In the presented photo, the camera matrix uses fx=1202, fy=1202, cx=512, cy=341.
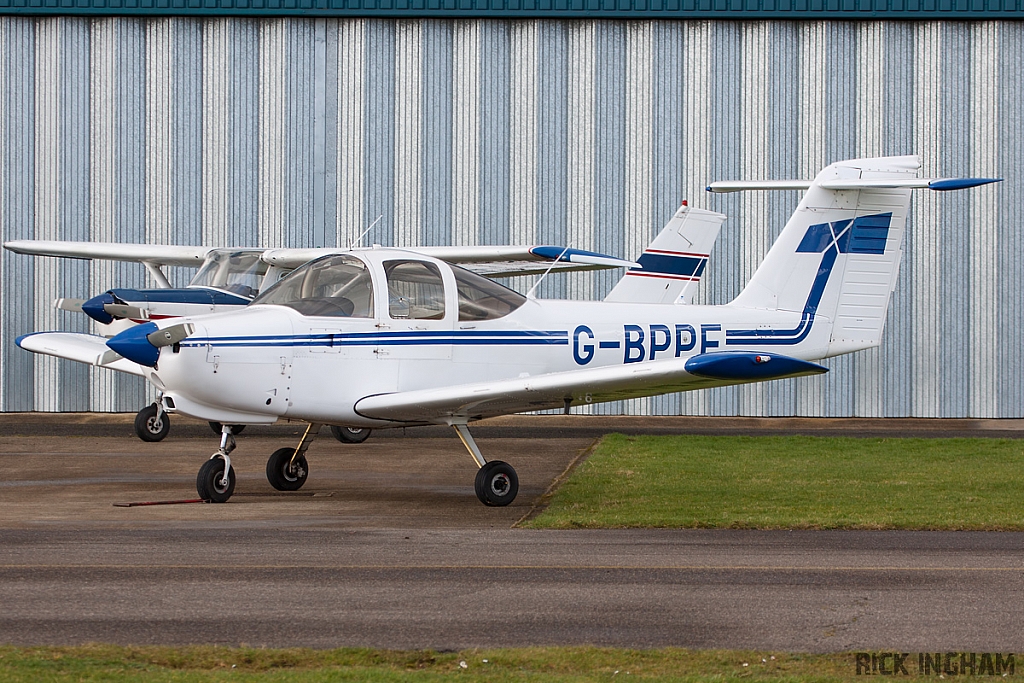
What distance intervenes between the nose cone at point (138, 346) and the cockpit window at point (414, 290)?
72.8 inches

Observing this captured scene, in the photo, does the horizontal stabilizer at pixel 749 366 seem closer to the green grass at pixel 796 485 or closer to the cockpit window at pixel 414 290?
the green grass at pixel 796 485

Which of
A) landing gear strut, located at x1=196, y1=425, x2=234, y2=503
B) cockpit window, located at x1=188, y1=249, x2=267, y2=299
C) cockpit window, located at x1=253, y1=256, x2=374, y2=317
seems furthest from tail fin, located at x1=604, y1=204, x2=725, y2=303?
landing gear strut, located at x1=196, y1=425, x2=234, y2=503

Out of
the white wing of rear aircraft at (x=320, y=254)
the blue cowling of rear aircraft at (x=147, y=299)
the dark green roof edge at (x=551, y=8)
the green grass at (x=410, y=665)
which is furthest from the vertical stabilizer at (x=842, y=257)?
the dark green roof edge at (x=551, y=8)

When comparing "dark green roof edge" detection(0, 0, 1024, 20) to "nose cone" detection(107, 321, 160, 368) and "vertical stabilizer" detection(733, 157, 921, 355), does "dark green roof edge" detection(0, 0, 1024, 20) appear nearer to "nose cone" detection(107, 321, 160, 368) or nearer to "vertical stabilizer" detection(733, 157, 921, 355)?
"vertical stabilizer" detection(733, 157, 921, 355)

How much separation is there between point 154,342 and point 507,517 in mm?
2897

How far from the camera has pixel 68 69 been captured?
70.2ft

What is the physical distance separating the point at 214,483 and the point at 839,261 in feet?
20.0

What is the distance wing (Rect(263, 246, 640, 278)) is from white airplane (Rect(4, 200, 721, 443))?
1 centimetres

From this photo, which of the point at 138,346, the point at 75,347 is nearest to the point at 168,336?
the point at 138,346

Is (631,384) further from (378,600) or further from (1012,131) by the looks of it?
(1012,131)

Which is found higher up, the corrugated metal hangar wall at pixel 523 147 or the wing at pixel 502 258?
the corrugated metal hangar wall at pixel 523 147

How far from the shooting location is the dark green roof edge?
2061 centimetres

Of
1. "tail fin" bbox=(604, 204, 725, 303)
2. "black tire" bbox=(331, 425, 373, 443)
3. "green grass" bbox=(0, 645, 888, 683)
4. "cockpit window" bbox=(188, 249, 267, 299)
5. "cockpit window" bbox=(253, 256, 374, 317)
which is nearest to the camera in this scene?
"green grass" bbox=(0, 645, 888, 683)

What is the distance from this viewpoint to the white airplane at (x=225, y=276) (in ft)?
50.9
